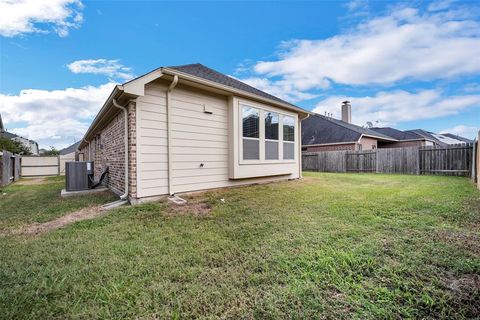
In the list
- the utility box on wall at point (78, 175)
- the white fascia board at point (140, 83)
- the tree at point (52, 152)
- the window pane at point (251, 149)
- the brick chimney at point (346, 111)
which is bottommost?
the utility box on wall at point (78, 175)

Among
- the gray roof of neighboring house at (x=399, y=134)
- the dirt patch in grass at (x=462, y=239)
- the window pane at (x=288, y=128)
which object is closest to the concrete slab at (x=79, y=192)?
the window pane at (x=288, y=128)

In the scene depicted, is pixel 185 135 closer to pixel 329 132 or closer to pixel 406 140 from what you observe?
pixel 329 132

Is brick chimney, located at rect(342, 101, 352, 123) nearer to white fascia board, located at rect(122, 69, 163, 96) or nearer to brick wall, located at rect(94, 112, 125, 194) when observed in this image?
brick wall, located at rect(94, 112, 125, 194)

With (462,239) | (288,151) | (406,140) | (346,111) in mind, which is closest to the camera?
(462,239)

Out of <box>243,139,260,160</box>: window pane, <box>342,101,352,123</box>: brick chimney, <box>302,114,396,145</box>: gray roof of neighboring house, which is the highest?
<box>342,101,352,123</box>: brick chimney

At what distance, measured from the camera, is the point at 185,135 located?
5938 millimetres

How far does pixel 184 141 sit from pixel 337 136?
1594cm

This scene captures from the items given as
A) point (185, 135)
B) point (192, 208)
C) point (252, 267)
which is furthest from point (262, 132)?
point (252, 267)

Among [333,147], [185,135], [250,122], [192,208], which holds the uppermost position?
[250,122]

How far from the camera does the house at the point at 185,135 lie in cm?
513

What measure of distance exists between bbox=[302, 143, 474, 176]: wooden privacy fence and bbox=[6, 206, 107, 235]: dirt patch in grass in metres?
13.7

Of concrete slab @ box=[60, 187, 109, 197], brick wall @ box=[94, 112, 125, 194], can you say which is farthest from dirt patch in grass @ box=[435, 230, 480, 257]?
concrete slab @ box=[60, 187, 109, 197]

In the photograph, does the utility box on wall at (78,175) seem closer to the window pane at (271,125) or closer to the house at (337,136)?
the window pane at (271,125)

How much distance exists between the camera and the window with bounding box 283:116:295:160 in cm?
867
